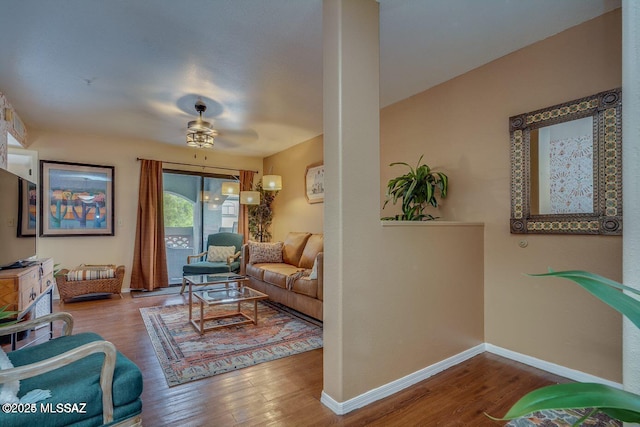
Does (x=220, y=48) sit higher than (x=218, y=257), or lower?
higher

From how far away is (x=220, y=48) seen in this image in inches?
102

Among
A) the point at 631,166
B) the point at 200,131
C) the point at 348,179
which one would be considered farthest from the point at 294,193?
the point at 631,166

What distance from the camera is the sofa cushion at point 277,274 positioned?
4.01 m

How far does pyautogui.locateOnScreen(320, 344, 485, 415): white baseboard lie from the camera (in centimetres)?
190

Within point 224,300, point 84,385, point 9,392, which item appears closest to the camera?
point 9,392

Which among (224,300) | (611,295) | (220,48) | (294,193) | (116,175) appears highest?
(220,48)

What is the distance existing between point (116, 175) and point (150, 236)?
1192 millimetres

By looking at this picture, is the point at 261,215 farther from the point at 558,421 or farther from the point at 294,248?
the point at 558,421

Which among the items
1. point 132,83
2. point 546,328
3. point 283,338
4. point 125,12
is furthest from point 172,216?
point 546,328

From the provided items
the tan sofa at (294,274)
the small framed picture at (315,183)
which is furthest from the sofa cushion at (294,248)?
the small framed picture at (315,183)

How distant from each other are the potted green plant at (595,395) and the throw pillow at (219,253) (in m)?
5.29

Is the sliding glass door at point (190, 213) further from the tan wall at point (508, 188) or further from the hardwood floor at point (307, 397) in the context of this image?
the tan wall at point (508, 188)

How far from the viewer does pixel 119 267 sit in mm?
4797

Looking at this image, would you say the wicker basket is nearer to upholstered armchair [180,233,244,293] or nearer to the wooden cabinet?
upholstered armchair [180,233,244,293]
